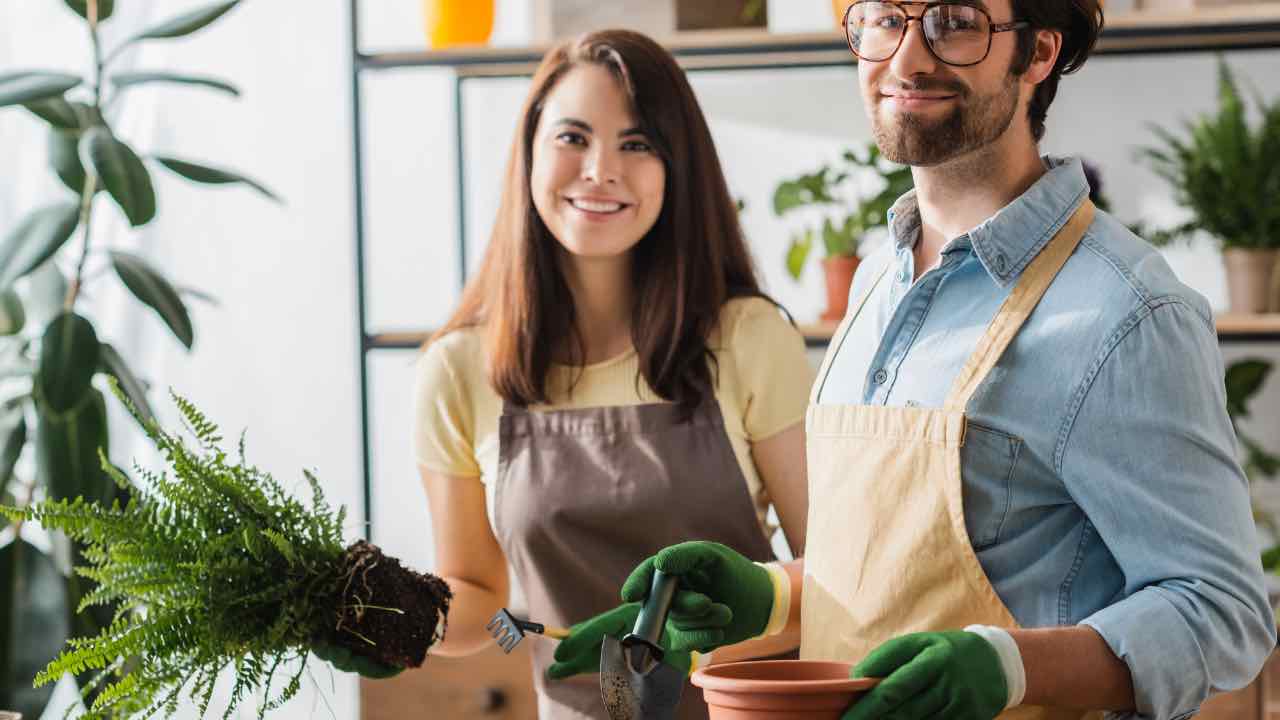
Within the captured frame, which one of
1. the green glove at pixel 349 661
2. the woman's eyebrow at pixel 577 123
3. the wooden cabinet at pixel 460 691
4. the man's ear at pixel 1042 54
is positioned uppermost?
the man's ear at pixel 1042 54

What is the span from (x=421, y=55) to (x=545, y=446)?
38.4 inches

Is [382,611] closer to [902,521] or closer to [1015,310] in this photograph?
[902,521]

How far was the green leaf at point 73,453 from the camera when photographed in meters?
2.21

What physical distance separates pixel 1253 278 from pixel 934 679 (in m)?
1.71

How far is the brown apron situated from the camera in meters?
1.83

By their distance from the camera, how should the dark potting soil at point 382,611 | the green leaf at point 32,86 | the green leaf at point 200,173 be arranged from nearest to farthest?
the dark potting soil at point 382,611 < the green leaf at point 32,86 < the green leaf at point 200,173

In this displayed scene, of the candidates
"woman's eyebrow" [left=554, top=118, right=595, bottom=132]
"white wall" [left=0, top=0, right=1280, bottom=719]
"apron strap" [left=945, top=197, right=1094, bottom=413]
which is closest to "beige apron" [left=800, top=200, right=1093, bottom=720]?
"apron strap" [left=945, top=197, right=1094, bottom=413]

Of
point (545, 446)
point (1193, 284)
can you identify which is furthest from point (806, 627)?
point (1193, 284)

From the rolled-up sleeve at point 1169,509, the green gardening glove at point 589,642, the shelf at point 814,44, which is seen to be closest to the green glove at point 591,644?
the green gardening glove at point 589,642

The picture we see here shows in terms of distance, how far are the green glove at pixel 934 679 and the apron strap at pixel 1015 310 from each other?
0.23 meters

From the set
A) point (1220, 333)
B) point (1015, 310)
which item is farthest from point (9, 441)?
point (1220, 333)

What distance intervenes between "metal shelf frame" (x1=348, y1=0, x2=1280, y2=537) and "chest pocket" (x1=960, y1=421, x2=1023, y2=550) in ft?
4.33

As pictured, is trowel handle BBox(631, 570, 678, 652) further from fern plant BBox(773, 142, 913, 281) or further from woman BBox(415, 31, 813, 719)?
fern plant BBox(773, 142, 913, 281)

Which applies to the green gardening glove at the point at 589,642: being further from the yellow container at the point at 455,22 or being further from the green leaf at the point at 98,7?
the green leaf at the point at 98,7
